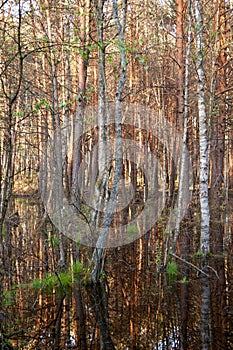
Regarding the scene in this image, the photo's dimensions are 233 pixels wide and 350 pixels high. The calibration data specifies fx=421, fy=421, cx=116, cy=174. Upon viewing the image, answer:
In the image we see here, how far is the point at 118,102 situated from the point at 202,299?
12.7 ft

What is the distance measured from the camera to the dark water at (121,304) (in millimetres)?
5465

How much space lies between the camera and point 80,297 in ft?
23.8

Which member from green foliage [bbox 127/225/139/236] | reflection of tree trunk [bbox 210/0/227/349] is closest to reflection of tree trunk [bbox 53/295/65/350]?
reflection of tree trunk [bbox 210/0/227/349]

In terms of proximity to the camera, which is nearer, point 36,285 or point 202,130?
point 36,285

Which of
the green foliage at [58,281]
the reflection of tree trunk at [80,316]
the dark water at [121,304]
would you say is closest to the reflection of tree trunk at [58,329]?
the dark water at [121,304]

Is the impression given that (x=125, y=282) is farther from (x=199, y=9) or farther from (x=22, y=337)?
(x=199, y=9)

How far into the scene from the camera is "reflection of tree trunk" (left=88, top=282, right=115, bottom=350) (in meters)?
5.42

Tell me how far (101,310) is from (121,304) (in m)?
0.45

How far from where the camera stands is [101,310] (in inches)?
261

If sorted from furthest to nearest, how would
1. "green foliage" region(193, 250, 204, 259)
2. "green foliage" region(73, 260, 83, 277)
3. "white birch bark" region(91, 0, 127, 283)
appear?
"green foliage" region(193, 250, 204, 259) < "green foliage" region(73, 260, 83, 277) < "white birch bark" region(91, 0, 127, 283)

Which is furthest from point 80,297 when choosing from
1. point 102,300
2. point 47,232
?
point 47,232

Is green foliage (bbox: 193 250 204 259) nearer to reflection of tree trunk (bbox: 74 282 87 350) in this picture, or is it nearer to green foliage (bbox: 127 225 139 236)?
reflection of tree trunk (bbox: 74 282 87 350)

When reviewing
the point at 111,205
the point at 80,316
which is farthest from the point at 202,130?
the point at 80,316

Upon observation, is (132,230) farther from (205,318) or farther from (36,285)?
(205,318)
